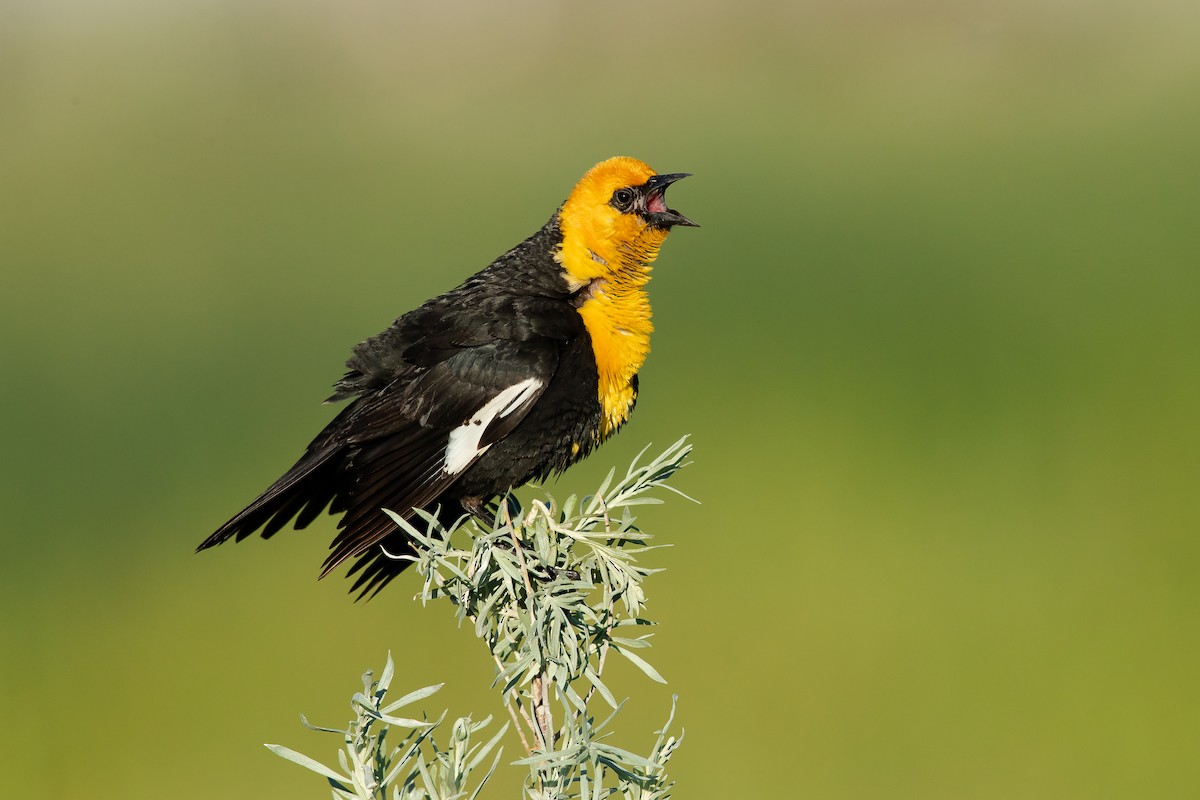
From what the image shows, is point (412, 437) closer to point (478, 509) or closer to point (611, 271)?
point (478, 509)

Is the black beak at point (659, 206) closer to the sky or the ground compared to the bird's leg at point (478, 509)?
closer to the sky

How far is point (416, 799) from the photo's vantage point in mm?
1040

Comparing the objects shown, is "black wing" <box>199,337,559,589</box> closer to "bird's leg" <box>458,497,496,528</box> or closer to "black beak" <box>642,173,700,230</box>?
"bird's leg" <box>458,497,496,528</box>

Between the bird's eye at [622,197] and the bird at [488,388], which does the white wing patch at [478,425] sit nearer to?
the bird at [488,388]

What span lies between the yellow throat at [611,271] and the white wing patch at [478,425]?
0.18 metres

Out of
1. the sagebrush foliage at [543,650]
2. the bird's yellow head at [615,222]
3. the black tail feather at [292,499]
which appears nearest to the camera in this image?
the sagebrush foliage at [543,650]

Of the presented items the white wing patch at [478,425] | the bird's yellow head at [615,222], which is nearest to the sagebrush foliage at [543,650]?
the white wing patch at [478,425]

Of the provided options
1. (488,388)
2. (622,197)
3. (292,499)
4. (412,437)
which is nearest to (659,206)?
(622,197)

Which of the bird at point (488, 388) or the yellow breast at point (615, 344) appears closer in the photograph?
the bird at point (488, 388)

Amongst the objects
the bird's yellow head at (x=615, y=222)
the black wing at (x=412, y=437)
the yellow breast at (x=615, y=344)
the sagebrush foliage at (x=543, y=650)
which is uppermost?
the bird's yellow head at (x=615, y=222)

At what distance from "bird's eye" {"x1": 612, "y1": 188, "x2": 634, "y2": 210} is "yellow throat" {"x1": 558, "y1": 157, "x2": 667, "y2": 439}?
0.04ft

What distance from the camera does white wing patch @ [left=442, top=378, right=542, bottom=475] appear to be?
200 centimetres

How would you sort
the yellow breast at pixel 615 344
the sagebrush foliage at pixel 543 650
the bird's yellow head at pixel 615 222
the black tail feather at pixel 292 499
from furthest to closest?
the bird's yellow head at pixel 615 222 < the yellow breast at pixel 615 344 < the black tail feather at pixel 292 499 < the sagebrush foliage at pixel 543 650

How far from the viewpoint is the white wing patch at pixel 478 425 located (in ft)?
6.57
